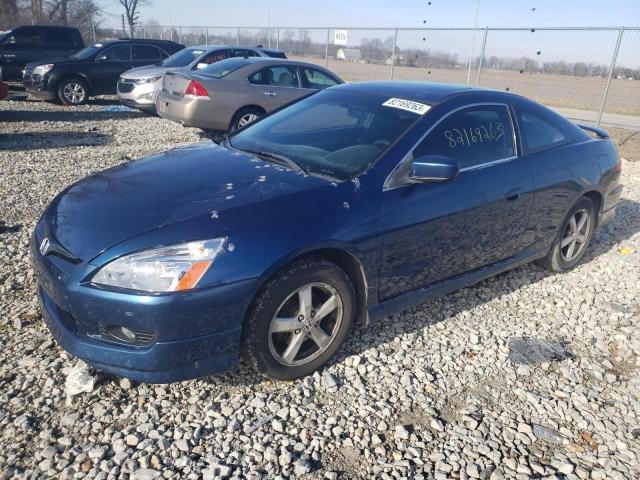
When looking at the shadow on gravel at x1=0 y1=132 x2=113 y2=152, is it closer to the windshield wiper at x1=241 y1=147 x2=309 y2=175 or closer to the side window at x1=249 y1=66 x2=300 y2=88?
the side window at x1=249 y1=66 x2=300 y2=88

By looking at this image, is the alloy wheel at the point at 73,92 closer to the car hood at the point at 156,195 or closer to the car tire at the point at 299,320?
the car hood at the point at 156,195

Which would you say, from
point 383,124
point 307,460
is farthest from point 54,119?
point 307,460

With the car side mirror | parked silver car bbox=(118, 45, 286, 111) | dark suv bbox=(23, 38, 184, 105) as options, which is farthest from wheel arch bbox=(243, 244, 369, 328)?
dark suv bbox=(23, 38, 184, 105)

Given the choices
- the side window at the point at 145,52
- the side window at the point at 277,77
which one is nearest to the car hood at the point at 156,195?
the side window at the point at 277,77

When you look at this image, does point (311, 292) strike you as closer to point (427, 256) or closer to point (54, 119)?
point (427, 256)

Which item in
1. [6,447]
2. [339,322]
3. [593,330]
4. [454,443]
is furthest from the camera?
[593,330]

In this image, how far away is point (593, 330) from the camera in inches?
145

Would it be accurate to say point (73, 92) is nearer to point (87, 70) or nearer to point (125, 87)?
point (87, 70)

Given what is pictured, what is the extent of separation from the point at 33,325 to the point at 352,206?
2.21m

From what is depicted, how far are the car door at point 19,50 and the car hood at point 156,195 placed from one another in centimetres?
1325

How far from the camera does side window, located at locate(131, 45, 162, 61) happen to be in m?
13.4

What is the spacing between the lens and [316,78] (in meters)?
9.67

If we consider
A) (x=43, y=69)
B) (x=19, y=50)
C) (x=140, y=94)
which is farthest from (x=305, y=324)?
(x=19, y=50)

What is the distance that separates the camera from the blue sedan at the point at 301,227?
7.81 feet
